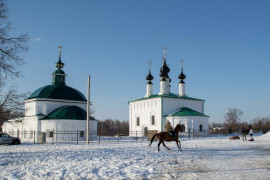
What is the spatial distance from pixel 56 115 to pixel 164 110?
1462 centimetres

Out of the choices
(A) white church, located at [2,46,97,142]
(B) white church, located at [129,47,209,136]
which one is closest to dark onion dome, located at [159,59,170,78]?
(B) white church, located at [129,47,209,136]

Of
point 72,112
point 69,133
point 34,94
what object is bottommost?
point 69,133

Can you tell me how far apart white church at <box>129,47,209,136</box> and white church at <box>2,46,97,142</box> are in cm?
899

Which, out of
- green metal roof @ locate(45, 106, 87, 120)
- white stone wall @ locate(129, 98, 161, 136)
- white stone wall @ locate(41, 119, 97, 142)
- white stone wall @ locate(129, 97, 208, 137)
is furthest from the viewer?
white stone wall @ locate(129, 98, 161, 136)

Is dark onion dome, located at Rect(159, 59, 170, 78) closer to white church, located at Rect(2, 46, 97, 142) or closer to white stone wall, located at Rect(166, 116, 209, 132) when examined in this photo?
white stone wall, located at Rect(166, 116, 209, 132)

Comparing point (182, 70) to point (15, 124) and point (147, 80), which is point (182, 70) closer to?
point (147, 80)

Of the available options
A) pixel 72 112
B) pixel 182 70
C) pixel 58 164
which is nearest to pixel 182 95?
pixel 182 70

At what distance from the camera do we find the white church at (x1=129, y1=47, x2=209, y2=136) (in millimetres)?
37000

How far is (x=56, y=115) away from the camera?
33.4 meters

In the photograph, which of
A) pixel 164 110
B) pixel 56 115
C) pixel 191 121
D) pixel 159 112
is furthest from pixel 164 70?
pixel 56 115

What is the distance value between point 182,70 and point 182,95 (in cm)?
415

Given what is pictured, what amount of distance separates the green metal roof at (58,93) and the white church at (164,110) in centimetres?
909

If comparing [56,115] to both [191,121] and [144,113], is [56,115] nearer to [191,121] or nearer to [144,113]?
[144,113]

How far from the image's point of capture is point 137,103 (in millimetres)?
44062
